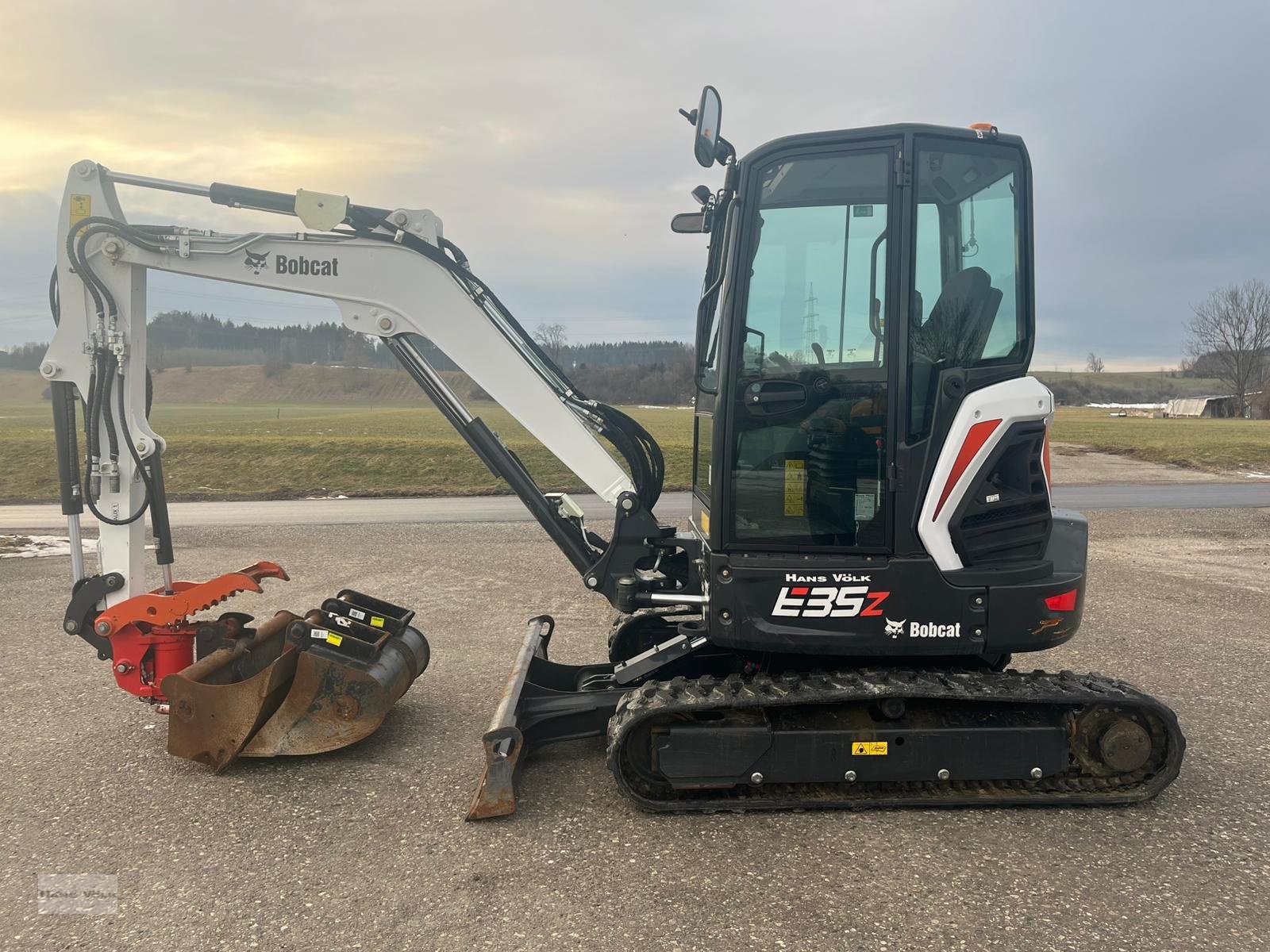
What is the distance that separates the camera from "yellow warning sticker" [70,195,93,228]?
5047 mm

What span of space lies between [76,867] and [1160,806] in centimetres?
509

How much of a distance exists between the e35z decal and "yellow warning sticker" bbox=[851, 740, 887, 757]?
610 mm

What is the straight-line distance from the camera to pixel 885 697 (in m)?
4.24

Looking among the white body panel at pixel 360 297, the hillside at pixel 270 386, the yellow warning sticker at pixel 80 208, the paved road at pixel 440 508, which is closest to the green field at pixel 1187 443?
the paved road at pixel 440 508

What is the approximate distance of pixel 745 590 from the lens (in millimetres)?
4344

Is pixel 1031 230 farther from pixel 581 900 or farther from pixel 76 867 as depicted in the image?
pixel 76 867

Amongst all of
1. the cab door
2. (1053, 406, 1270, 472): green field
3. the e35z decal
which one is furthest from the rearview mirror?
(1053, 406, 1270, 472): green field

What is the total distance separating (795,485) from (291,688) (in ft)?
9.86

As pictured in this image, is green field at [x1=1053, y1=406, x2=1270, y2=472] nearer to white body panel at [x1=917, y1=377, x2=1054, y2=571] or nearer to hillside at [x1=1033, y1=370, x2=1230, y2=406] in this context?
white body panel at [x1=917, y1=377, x2=1054, y2=571]

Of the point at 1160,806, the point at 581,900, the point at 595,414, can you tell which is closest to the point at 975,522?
the point at 1160,806

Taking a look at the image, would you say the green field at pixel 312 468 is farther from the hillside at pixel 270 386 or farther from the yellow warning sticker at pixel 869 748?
the hillside at pixel 270 386

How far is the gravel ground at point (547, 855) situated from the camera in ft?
10.9

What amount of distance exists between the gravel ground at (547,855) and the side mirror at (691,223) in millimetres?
3125

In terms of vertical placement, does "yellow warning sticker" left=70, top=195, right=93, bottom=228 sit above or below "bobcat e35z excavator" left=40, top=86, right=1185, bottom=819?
above
